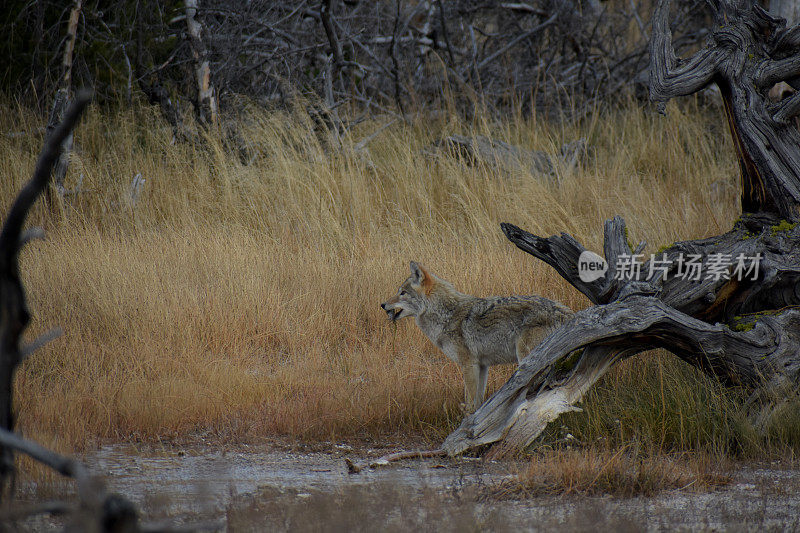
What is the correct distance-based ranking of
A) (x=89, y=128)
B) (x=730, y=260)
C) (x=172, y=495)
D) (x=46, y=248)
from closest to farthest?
(x=172, y=495) → (x=730, y=260) → (x=46, y=248) → (x=89, y=128)

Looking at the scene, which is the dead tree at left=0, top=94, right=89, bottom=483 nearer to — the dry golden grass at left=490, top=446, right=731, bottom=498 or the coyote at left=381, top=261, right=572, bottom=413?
the dry golden grass at left=490, top=446, right=731, bottom=498

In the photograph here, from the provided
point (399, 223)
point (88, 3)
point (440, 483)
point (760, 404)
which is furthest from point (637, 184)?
point (88, 3)

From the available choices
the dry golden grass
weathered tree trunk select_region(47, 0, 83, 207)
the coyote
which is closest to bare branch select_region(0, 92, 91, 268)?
the dry golden grass

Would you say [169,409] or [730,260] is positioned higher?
[730,260]

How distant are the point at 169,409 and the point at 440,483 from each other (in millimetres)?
2318

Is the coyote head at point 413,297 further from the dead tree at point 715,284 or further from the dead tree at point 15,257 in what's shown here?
the dead tree at point 15,257

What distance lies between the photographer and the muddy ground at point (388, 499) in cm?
403

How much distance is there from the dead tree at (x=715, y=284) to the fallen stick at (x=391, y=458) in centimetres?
11

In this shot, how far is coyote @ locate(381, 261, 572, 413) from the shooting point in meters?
5.96

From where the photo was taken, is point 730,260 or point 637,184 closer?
point 730,260

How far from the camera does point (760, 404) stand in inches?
214

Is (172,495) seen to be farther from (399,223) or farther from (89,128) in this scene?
(89,128)

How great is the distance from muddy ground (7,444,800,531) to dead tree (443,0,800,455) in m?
0.57

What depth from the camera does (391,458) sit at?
5.15 metres
